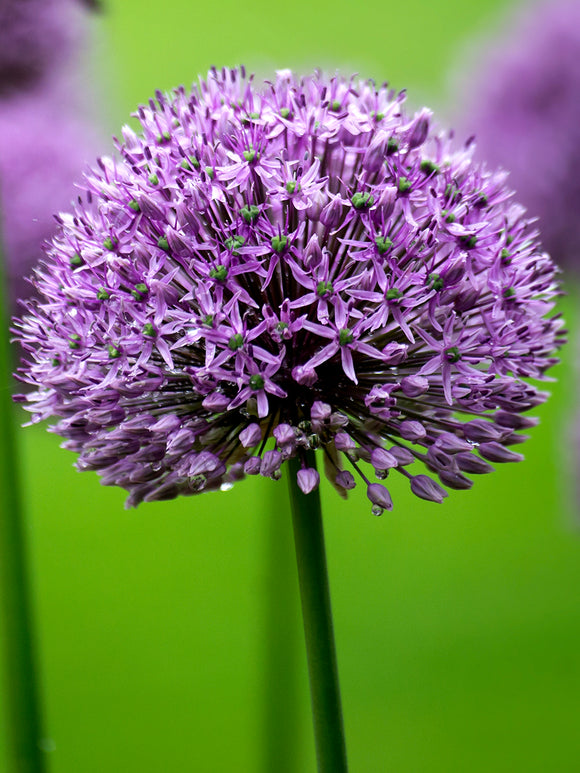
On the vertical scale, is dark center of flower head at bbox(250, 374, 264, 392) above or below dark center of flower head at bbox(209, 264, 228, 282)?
below

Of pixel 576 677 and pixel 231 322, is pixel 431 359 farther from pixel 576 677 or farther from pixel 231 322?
pixel 576 677

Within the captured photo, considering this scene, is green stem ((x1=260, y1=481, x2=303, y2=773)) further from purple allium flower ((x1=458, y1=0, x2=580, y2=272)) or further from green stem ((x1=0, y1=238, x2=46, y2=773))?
purple allium flower ((x1=458, y1=0, x2=580, y2=272))

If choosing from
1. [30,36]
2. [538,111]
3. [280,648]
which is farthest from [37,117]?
[538,111]

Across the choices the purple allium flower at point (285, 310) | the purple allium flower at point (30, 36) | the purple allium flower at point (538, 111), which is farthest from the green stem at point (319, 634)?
the purple allium flower at point (538, 111)

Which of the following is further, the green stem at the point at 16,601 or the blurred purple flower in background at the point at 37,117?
the blurred purple flower in background at the point at 37,117

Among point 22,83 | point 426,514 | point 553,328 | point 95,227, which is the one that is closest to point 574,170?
point 426,514

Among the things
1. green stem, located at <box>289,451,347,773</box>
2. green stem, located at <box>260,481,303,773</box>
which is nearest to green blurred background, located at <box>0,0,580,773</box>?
green stem, located at <box>260,481,303,773</box>

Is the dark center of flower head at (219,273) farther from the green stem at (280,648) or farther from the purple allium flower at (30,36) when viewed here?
the purple allium flower at (30,36)
